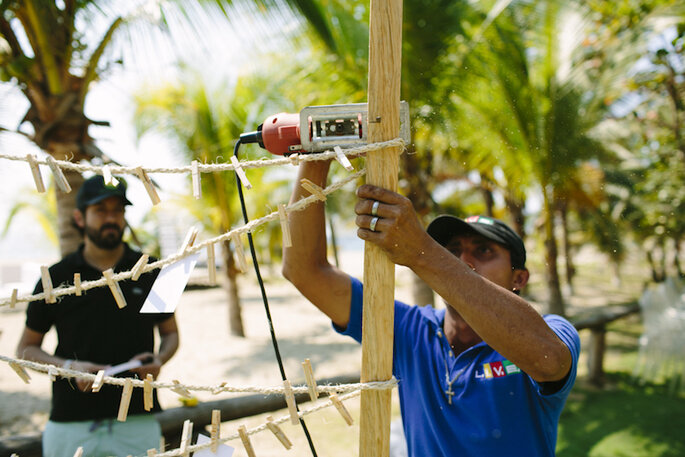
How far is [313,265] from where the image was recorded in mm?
1275

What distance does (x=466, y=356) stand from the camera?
4.11 ft

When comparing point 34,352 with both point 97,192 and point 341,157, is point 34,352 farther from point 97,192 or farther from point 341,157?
point 341,157

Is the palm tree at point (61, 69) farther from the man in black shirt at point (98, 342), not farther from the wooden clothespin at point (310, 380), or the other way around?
the wooden clothespin at point (310, 380)

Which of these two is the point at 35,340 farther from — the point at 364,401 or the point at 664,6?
the point at 664,6

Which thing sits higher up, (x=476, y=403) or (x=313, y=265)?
(x=313, y=265)

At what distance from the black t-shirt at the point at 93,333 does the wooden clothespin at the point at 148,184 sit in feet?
3.55

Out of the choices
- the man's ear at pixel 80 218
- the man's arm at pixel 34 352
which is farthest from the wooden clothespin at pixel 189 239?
the man's ear at pixel 80 218

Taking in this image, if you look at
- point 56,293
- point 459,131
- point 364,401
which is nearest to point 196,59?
point 459,131

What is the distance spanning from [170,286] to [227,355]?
6085 mm

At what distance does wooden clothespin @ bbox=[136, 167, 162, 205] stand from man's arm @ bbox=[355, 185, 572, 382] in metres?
0.41

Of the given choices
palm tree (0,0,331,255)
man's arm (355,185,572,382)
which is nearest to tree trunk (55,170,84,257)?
palm tree (0,0,331,255)

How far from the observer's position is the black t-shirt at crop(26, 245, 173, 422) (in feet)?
5.61

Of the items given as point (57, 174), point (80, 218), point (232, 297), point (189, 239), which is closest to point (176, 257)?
point (189, 239)

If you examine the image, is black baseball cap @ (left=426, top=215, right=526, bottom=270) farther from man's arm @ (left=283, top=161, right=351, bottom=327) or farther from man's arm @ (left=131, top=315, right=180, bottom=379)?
man's arm @ (left=131, top=315, right=180, bottom=379)
